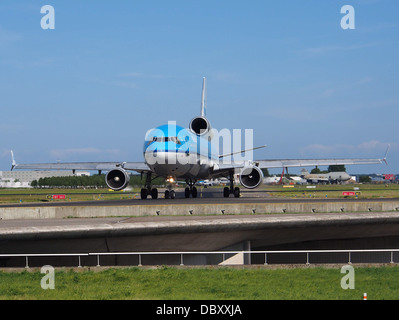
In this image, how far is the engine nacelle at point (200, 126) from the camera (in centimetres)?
5841

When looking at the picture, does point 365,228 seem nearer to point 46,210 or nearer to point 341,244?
point 341,244

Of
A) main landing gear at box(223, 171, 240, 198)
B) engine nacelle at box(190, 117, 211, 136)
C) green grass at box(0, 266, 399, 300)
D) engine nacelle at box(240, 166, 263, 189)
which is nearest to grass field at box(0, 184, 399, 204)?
main landing gear at box(223, 171, 240, 198)

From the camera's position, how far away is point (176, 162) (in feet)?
145

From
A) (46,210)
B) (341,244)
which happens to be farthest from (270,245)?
(46,210)

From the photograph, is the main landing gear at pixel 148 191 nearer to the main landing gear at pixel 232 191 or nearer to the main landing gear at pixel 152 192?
the main landing gear at pixel 152 192

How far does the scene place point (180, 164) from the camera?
147ft

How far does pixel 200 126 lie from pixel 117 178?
14.2m

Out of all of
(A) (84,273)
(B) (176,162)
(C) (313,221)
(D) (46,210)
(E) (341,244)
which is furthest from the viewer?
(B) (176,162)

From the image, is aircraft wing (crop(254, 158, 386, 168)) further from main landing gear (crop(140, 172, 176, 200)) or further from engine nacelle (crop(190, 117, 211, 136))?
main landing gear (crop(140, 172, 176, 200))

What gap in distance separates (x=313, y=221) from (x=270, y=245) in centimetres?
413

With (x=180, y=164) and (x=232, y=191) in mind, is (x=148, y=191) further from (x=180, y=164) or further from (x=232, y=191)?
(x=232, y=191)

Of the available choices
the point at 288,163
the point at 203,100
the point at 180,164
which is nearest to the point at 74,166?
the point at 180,164
